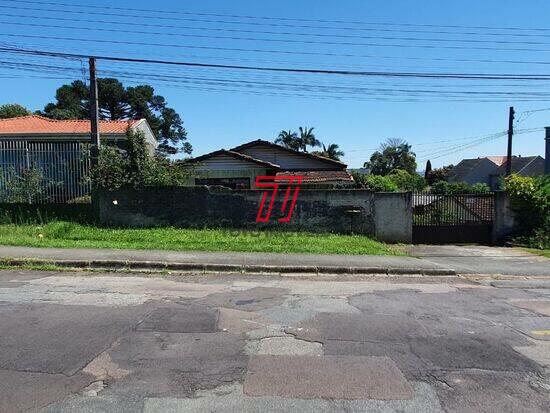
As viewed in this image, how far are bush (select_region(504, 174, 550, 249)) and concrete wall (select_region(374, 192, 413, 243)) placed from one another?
397 centimetres

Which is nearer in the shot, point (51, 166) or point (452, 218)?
point (452, 218)

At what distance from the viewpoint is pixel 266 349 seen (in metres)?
5.49

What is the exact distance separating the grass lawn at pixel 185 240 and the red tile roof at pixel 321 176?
849 centimetres

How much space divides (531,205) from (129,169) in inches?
545

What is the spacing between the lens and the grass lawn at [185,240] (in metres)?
13.2

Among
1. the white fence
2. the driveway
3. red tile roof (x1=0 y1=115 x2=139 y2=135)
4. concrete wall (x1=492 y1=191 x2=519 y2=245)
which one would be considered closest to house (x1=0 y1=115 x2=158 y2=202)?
the white fence

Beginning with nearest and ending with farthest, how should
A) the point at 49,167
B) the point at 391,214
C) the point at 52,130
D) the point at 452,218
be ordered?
the point at 391,214
the point at 452,218
the point at 49,167
the point at 52,130

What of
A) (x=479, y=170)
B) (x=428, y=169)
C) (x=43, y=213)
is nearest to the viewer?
(x=43, y=213)

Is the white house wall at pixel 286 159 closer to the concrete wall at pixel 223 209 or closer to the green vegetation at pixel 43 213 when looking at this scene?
the concrete wall at pixel 223 209

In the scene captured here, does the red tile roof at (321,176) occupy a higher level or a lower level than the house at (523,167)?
lower

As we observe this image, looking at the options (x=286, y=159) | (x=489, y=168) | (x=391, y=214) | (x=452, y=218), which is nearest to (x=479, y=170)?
(x=489, y=168)

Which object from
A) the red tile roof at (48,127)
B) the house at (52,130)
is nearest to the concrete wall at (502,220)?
the house at (52,130)

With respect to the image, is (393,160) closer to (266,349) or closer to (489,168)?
(489,168)

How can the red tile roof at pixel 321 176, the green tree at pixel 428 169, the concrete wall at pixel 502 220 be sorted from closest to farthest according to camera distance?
1. the concrete wall at pixel 502 220
2. the red tile roof at pixel 321 176
3. the green tree at pixel 428 169
